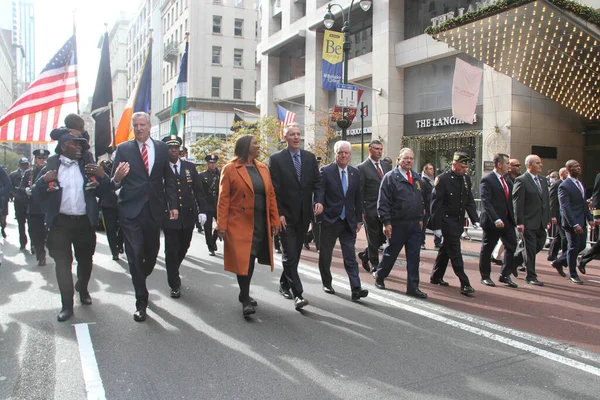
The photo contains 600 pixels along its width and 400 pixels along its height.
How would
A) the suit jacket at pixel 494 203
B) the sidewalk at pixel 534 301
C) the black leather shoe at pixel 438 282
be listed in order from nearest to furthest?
the sidewalk at pixel 534 301 < the suit jacket at pixel 494 203 < the black leather shoe at pixel 438 282

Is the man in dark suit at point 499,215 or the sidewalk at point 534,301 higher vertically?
the man in dark suit at point 499,215

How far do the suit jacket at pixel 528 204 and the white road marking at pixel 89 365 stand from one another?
567 cm

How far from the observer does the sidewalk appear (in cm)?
514

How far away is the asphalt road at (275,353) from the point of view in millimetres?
3568

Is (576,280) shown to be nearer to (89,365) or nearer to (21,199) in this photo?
(89,365)

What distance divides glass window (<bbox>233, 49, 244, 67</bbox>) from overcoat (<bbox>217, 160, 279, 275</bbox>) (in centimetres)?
5088

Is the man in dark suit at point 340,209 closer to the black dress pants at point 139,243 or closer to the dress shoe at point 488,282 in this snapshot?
the black dress pants at point 139,243

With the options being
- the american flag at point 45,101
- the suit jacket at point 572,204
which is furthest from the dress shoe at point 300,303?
the american flag at point 45,101

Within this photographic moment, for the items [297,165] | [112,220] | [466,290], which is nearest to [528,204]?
[466,290]

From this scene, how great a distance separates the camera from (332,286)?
696cm

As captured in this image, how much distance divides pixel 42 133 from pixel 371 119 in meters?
17.9

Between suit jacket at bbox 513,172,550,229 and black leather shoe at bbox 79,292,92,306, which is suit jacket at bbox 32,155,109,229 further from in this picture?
suit jacket at bbox 513,172,550,229

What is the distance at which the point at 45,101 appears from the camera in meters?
11.3

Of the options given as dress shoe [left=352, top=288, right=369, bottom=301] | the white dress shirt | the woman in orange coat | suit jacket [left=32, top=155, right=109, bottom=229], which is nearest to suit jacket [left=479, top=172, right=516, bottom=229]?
dress shoe [left=352, top=288, right=369, bottom=301]
